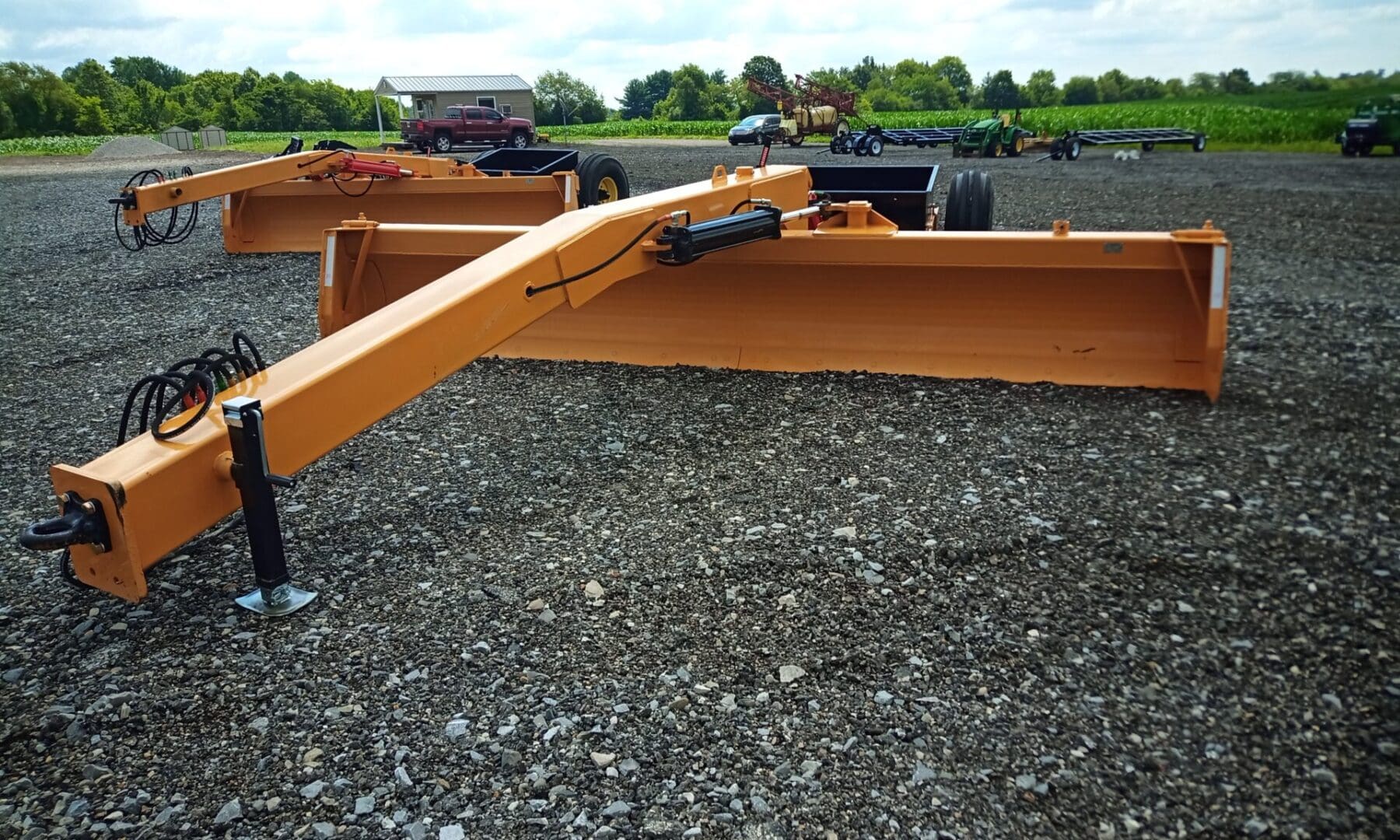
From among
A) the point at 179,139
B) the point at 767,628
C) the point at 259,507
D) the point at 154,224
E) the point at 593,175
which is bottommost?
the point at 767,628

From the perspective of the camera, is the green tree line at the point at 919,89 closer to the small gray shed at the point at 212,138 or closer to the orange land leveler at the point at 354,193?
the orange land leveler at the point at 354,193

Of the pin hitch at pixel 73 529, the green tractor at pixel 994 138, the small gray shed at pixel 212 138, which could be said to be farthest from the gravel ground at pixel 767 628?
the small gray shed at pixel 212 138

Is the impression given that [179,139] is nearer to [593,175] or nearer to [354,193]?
Answer: [354,193]

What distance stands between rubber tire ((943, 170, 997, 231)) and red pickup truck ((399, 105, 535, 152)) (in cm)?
3039

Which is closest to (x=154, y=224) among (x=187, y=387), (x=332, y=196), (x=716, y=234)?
(x=332, y=196)

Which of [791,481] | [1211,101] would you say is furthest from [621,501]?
[1211,101]

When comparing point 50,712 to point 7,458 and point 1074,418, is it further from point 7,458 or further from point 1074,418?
point 1074,418

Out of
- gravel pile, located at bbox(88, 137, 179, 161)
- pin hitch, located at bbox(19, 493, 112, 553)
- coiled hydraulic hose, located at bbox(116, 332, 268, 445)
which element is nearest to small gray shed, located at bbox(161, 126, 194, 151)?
gravel pile, located at bbox(88, 137, 179, 161)

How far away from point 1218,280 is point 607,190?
6516 millimetres

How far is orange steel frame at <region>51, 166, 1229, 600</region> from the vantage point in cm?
252

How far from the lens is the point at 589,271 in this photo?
362 cm

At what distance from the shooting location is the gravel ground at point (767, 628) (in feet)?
7.04

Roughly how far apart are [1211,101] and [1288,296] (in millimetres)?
6008

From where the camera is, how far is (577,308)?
4.74 m
